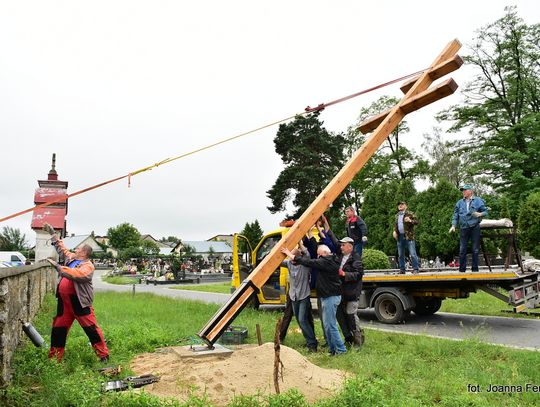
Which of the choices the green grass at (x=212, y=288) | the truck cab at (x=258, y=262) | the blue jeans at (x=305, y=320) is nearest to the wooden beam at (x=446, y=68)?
the blue jeans at (x=305, y=320)

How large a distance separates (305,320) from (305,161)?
30.5m

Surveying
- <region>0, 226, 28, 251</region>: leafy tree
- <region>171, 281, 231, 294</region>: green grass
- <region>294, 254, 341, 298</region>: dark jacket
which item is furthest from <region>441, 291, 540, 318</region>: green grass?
<region>0, 226, 28, 251</region>: leafy tree

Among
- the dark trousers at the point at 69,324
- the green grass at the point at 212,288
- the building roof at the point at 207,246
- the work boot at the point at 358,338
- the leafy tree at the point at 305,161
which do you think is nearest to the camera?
the dark trousers at the point at 69,324

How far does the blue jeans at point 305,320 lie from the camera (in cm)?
702

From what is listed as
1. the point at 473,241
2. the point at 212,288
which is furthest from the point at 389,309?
the point at 212,288

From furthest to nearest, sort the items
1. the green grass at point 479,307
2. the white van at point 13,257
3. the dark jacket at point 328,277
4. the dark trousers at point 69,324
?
the white van at point 13,257
the green grass at point 479,307
the dark jacket at point 328,277
the dark trousers at point 69,324

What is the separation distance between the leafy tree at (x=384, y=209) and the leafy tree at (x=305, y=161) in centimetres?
432

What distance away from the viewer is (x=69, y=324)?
6074mm

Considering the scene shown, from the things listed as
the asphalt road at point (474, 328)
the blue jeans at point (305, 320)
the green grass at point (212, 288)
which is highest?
the blue jeans at point (305, 320)

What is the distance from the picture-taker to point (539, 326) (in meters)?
8.74

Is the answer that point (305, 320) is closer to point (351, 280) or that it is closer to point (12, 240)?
point (351, 280)

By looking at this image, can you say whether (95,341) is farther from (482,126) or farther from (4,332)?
(482,126)

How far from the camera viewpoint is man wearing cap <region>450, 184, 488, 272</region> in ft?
28.6

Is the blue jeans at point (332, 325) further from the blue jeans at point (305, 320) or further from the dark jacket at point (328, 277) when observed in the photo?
the blue jeans at point (305, 320)
